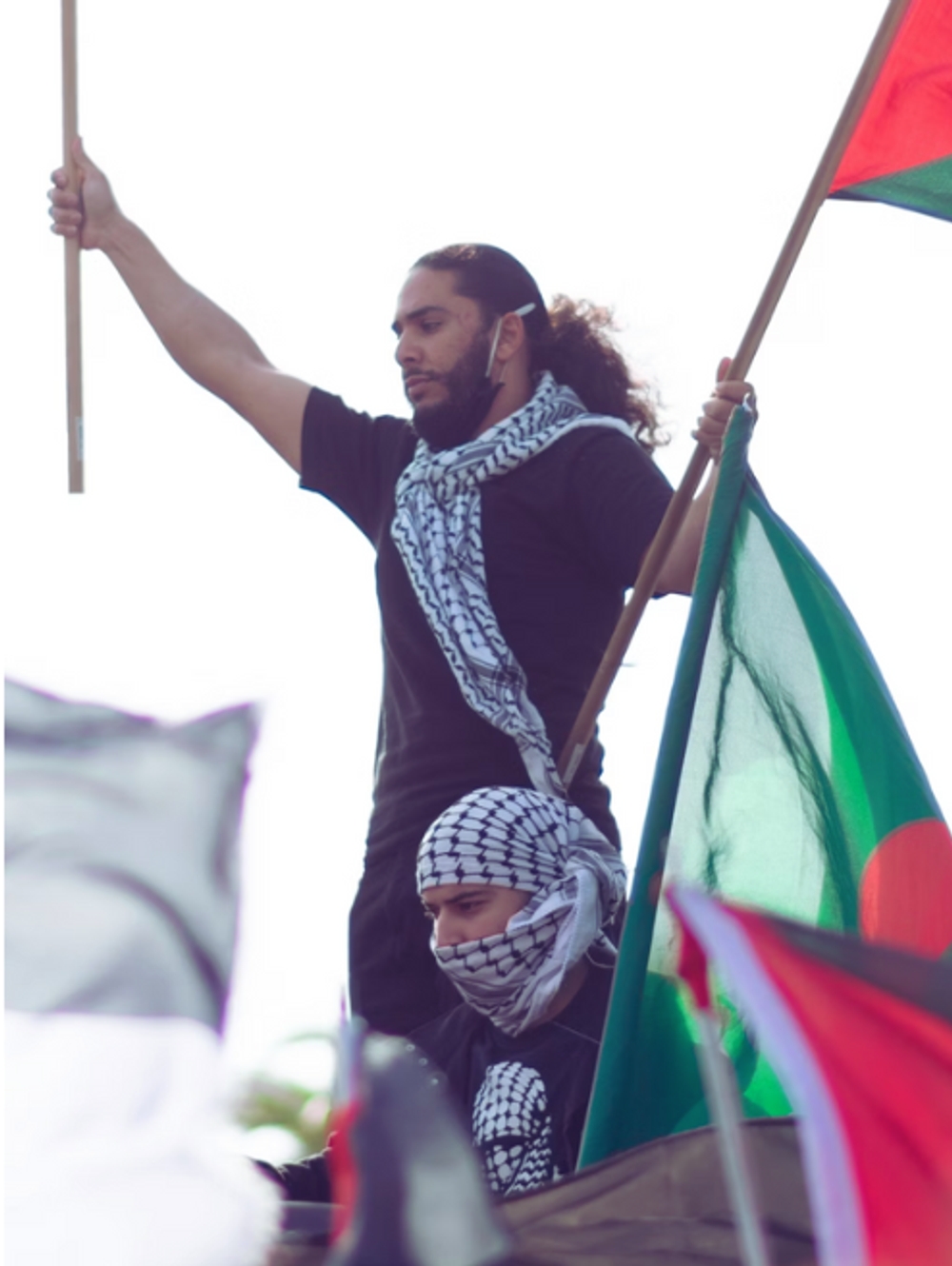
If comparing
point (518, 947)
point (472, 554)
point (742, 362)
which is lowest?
point (518, 947)

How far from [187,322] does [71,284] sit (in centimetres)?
27

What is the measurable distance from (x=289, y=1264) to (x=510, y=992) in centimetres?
146

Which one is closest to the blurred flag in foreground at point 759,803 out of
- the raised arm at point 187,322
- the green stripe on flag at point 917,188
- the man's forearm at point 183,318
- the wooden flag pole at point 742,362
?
the wooden flag pole at point 742,362

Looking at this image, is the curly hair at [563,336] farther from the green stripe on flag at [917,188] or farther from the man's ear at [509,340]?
the green stripe on flag at [917,188]

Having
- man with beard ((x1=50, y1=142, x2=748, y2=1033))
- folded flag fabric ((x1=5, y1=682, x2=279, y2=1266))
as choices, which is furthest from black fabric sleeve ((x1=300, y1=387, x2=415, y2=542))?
folded flag fabric ((x1=5, y1=682, x2=279, y2=1266))

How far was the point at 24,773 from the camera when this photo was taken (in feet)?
8.19

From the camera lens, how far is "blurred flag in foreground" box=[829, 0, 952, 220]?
4102 millimetres

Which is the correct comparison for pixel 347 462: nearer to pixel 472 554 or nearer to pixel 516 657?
pixel 472 554

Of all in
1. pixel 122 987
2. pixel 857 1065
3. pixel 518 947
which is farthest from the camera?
pixel 518 947

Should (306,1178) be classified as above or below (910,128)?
below

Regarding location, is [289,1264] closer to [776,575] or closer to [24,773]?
[24,773]

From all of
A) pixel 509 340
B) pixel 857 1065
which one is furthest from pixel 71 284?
pixel 857 1065

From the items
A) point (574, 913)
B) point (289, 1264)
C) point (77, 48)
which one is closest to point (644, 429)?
point (574, 913)

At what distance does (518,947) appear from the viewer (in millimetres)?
3604
